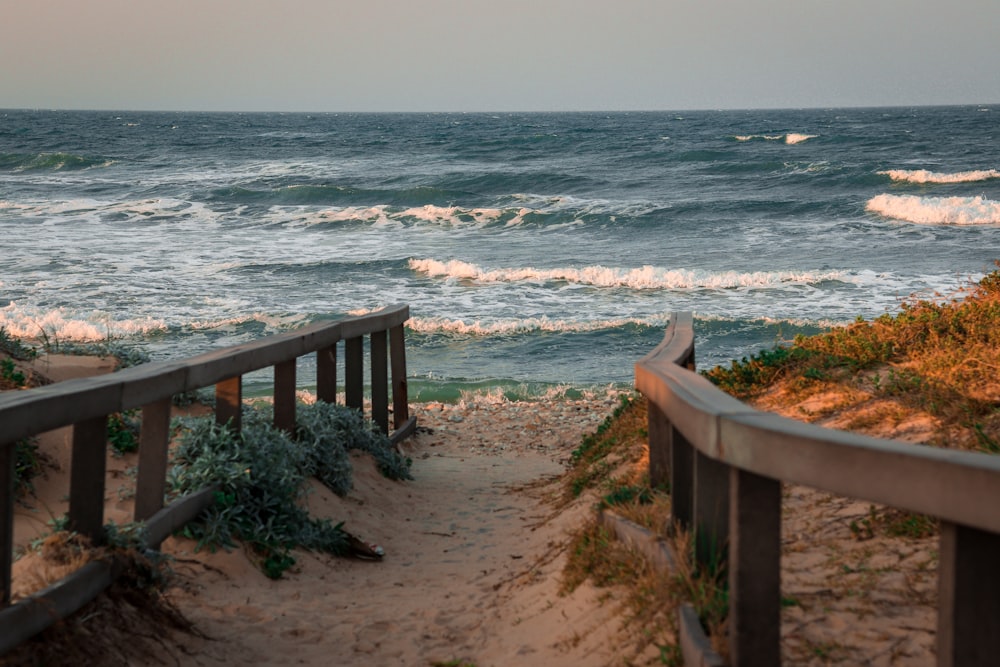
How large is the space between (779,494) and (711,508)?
20.4 inches

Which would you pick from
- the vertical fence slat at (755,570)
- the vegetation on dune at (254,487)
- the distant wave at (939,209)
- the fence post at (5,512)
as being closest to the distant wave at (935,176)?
the distant wave at (939,209)

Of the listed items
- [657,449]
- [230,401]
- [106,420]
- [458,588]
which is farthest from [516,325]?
[106,420]

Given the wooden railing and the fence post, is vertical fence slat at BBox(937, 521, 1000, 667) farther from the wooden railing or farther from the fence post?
the fence post

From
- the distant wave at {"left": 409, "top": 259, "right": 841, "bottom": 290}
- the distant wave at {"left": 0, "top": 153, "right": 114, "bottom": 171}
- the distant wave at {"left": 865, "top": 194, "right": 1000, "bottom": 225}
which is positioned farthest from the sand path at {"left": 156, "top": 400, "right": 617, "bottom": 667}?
the distant wave at {"left": 0, "top": 153, "right": 114, "bottom": 171}

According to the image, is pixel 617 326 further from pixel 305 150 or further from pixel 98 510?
pixel 305 150

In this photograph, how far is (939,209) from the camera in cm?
2894

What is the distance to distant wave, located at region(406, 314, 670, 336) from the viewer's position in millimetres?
15125

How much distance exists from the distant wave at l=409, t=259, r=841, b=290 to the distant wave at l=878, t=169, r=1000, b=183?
62.2 ft

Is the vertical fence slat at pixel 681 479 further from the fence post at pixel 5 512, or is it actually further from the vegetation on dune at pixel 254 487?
the vegetation on dune at pixel 254 487

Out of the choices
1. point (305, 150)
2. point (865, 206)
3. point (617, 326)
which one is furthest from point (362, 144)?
point (617, 326)

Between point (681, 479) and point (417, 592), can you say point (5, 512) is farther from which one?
point (417, 592)

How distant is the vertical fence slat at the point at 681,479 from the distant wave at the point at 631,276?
16252 millimetres

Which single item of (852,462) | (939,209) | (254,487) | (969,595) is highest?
(939,209)

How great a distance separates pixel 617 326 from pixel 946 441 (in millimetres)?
11016
